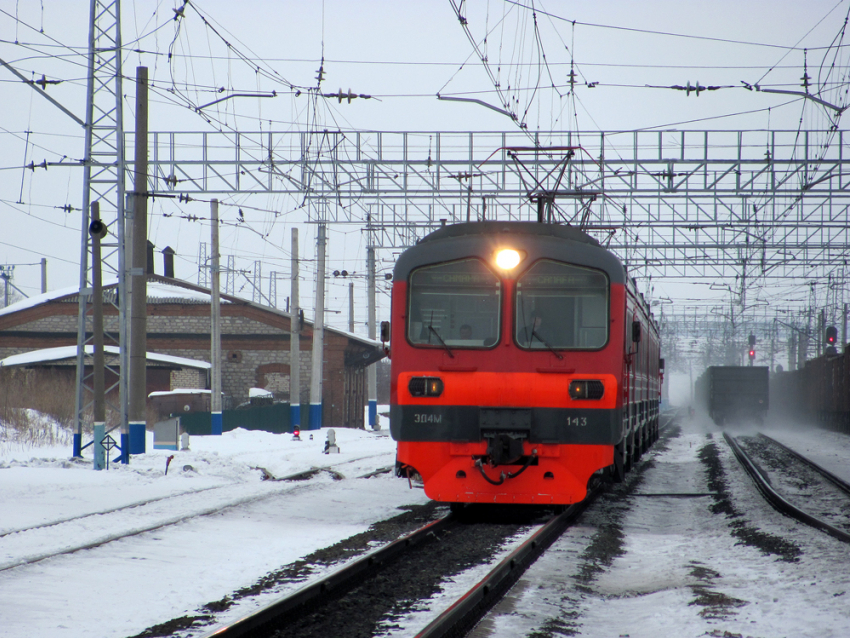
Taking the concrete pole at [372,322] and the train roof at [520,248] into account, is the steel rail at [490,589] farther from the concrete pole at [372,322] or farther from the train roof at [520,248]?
the concrete pole at [372,322]

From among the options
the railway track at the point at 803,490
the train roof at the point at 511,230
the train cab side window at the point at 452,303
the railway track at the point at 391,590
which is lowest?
the railway track at the point at 803,490

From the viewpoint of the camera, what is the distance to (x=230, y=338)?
1622 inches

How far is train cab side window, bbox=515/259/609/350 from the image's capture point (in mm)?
9859

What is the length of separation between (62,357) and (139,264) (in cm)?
2147

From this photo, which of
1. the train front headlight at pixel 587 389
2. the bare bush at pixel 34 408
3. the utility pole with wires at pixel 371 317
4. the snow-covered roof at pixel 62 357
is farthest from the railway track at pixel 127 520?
the snow-covered roof at pixel 62 357

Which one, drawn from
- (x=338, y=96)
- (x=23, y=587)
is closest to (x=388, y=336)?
(x=23, y=587)

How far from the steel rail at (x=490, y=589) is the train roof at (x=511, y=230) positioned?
3086mm

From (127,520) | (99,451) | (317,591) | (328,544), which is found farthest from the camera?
(99,451)

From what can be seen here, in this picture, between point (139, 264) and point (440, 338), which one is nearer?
point (440, 338)

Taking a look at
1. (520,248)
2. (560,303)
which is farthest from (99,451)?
(560,303)

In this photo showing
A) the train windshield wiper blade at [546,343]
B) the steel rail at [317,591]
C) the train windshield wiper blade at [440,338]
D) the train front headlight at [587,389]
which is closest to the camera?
the steel rail at [317,591]

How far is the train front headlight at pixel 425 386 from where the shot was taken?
9.80 metres

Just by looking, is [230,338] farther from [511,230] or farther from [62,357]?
[511,230]

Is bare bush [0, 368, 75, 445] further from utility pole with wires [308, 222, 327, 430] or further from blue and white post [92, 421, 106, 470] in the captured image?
utility pole with wires [308, 222, 327, 430]
